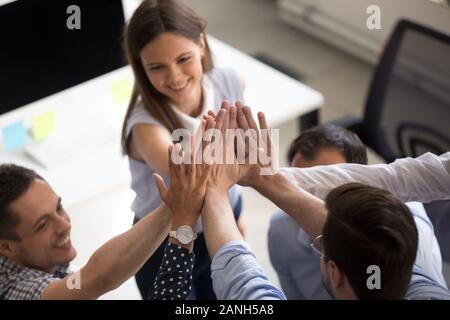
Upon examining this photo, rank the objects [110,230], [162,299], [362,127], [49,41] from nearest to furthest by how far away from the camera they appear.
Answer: [162,299]
[110,230]
[49,41]
[362,127]

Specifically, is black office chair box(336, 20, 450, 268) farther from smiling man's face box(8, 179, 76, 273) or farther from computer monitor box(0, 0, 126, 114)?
smiling man's face box(8, 179, 76, 273)

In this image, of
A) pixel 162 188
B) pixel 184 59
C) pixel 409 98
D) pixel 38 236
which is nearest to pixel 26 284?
pixel 38 236

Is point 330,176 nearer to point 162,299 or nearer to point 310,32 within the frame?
point 162,299

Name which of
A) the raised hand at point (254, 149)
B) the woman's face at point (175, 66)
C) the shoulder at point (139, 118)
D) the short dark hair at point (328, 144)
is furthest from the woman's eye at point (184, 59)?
the raised hand at point (254, 149)

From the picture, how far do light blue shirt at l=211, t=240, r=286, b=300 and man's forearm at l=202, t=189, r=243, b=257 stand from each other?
14 millimetres

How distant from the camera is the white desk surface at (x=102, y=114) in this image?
5.73ft

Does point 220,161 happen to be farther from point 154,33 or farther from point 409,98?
point 409,98

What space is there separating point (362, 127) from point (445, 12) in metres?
0.79

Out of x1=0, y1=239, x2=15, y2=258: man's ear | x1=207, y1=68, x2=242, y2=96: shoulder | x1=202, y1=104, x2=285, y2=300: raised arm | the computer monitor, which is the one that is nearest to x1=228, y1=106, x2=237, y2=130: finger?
x1=202, y1=104, x2=285, y2=300: raised arm

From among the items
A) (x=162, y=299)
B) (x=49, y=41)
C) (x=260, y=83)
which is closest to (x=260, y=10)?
(x=260, y=83)

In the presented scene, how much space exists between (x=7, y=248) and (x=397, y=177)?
53cm

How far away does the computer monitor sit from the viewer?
1.77 metres

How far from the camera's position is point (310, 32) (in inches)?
131

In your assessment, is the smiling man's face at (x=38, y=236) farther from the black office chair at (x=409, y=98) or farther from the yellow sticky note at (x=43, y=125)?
the black office chair at (x=409, y=98)
